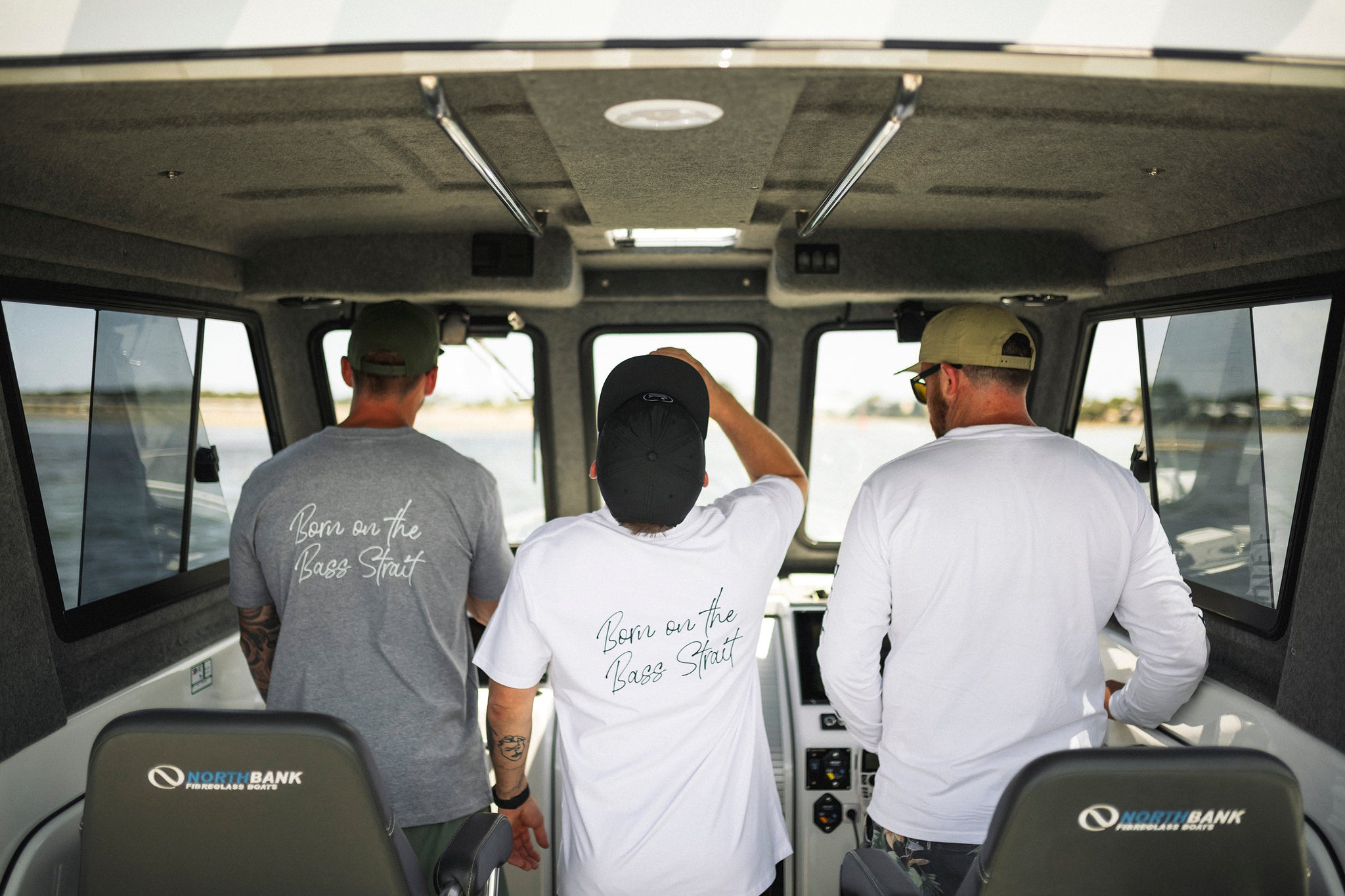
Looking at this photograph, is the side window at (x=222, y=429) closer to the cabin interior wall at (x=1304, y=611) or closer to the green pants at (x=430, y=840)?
the green pants at (x=430, y=840)

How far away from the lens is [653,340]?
4.17 meters

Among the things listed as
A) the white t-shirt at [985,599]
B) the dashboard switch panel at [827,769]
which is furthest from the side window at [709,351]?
the white t-shirt at [985,599]

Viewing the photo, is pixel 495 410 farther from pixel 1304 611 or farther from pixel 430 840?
pixel 1304 611

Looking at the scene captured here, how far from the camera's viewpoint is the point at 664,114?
1572 millimetres

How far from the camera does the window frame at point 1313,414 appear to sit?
2334 mm

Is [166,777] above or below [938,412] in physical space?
below

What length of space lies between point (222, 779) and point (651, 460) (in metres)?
0.93

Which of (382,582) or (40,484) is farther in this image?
(40,484)

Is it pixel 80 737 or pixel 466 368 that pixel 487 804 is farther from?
pixel 466 368

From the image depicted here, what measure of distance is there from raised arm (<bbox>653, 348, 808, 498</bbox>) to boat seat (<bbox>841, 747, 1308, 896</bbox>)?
849 millimetres

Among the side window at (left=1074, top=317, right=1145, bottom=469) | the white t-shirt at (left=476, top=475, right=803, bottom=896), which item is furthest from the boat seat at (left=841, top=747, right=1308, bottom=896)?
the side window at (left=1074, top=317, right=1145, bottom=469)

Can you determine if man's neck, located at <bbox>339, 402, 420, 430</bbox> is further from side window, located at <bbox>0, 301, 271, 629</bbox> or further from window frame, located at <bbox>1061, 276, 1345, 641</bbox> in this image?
window frame, located at <bbox>1061, 276, 1345, 641</bbox>

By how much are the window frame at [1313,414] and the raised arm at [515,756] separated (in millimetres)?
2132

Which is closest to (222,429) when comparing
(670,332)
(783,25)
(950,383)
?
(670,332)
